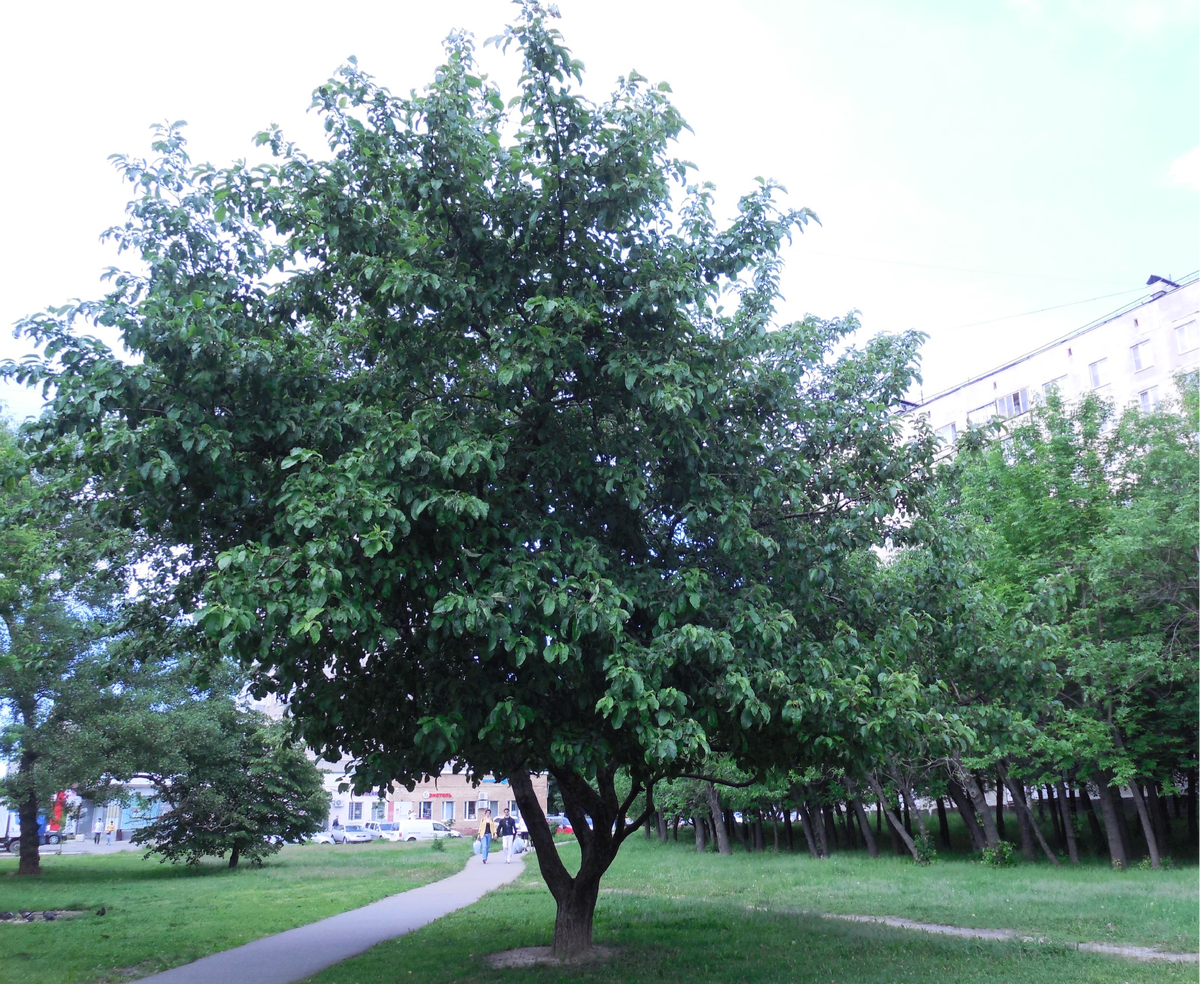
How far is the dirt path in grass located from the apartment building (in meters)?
23.8

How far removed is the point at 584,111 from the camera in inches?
311

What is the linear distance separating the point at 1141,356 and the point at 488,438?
3913 cm

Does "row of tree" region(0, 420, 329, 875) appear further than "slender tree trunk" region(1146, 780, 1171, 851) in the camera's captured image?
No

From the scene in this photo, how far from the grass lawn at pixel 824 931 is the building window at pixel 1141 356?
77.8ft

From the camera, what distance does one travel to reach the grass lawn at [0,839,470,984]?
11431 mm

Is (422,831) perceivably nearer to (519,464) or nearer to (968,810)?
(968,810)

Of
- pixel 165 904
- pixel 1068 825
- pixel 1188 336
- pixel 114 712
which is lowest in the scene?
pixel 165 904

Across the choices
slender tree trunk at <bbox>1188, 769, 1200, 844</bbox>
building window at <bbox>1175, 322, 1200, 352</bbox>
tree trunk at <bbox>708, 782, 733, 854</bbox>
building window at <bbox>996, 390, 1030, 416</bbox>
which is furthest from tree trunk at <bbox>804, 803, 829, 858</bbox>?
building window at <bbox>1175, 322, 1200, 352</bbox>

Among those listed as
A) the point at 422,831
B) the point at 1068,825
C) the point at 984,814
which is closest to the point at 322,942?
the point at 984,814

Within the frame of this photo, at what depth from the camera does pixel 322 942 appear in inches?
523

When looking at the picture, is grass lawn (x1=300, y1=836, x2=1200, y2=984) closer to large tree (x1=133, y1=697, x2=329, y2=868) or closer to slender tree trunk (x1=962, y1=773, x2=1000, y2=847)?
slender tree trunk (x1=962, y1=773, x2=1000, y2=847)

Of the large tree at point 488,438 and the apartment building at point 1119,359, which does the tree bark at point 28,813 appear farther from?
the apartment building at point 1119,359

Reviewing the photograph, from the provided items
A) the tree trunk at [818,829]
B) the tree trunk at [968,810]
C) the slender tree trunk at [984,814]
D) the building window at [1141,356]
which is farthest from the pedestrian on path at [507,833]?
the building window at [1141,356]

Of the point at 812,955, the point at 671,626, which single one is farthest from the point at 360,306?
the point at 812,955
